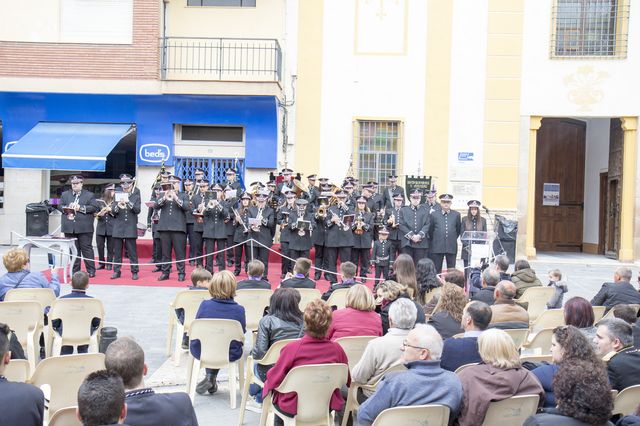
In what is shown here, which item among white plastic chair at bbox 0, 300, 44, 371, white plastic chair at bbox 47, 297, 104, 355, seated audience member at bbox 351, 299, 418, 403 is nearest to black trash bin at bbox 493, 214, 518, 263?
white plastic chair at bbox 47, 297, 104, 355

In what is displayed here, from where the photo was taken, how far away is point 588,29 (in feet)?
60.6

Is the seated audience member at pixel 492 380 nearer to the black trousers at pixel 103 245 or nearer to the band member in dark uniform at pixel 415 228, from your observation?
the band member in dark uniform at pixel 415 228

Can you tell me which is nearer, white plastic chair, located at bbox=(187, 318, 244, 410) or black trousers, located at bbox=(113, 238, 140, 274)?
white plastic chair, located at bbox=(187, 318, 244, 410)

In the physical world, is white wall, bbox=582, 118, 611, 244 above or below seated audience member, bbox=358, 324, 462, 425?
above

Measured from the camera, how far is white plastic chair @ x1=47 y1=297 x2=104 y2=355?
22.4 ft

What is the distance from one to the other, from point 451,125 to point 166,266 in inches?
351

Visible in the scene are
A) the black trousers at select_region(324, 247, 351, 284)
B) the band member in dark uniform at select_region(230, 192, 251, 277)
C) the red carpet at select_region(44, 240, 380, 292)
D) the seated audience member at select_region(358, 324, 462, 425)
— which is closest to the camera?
the seated audience member at select_region(358, 324, 462, 425)

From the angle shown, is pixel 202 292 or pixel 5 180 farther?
pixel 5 180

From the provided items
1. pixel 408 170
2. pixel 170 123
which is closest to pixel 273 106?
pixel 170 123

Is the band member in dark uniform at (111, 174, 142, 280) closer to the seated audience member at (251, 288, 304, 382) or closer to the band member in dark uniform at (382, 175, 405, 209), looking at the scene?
the band member in dark uniform at (382, 175, 405, 209)

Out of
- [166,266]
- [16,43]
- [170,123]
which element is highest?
[16,43]

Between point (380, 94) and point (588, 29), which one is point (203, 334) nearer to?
point (380, 94)

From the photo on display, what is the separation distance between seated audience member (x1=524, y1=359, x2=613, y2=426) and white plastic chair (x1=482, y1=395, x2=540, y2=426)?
2.44 feet

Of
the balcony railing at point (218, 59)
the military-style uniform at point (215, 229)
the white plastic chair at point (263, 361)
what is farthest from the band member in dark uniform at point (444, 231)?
the white plastic chair at point (263, 361)
